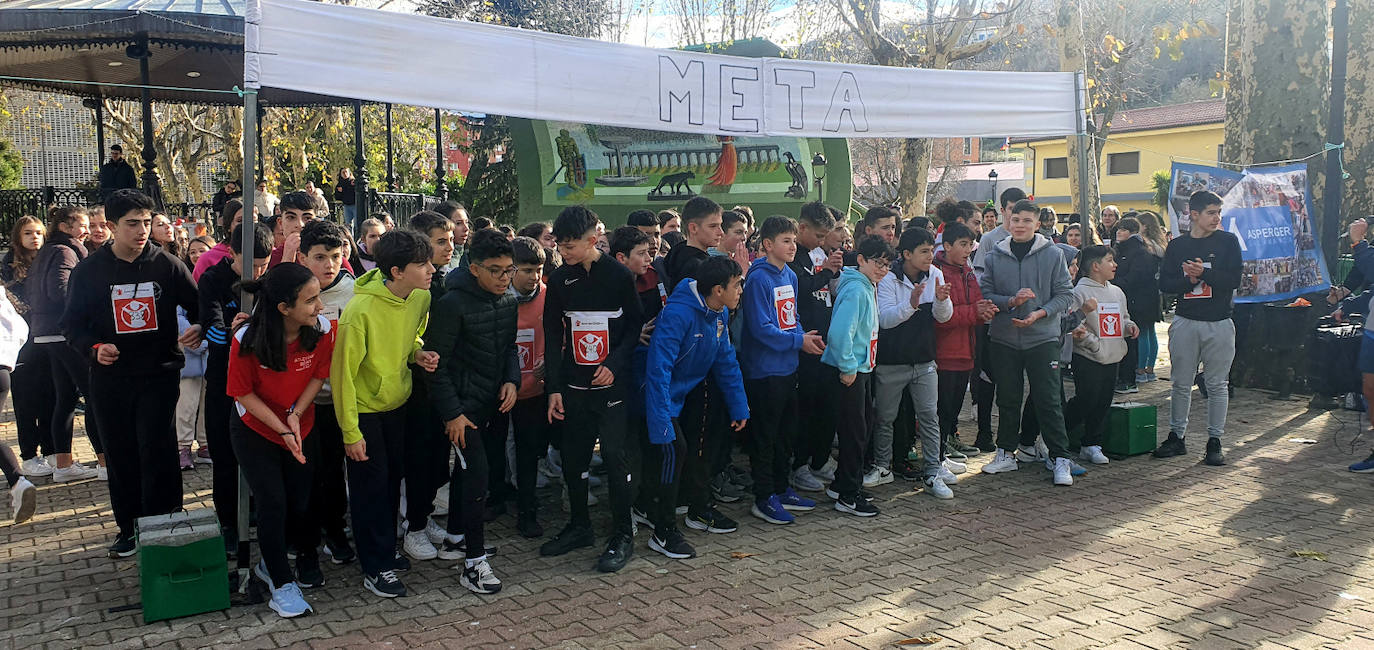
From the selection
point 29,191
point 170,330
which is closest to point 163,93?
point 29,191

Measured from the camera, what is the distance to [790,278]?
6.25 m

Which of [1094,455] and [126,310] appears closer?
[126,310]

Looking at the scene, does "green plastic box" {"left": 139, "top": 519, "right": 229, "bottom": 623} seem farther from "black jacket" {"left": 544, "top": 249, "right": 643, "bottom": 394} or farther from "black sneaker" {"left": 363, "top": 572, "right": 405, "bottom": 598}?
"black jacket" {"left": 544, "top": 249, "right": 643, "bottom": 394}

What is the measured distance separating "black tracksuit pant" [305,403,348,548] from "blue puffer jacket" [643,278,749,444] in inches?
64.3

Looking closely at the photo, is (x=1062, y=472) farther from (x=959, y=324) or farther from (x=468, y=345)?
(x=468, y=345)

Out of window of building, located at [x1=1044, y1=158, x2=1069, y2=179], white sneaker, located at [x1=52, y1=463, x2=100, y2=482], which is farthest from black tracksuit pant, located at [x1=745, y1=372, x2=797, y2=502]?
window of building, located at [x1=1044, y1=158, x2=1069, y2=179]

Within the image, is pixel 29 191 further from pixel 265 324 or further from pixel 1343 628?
pixel 1343 628

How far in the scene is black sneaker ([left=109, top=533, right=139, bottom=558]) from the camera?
Answer: 547cm

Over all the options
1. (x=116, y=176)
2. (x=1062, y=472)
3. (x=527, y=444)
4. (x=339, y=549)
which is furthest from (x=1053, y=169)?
(x=339, y=549)

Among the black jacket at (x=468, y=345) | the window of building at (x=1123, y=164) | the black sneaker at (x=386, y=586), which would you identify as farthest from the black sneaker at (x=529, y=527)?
the window of building at (x=1123, y=164)

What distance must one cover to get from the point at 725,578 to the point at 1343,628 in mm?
2843

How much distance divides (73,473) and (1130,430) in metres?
7.96

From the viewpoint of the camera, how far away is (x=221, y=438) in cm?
532

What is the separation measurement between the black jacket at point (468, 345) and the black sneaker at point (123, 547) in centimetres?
190
